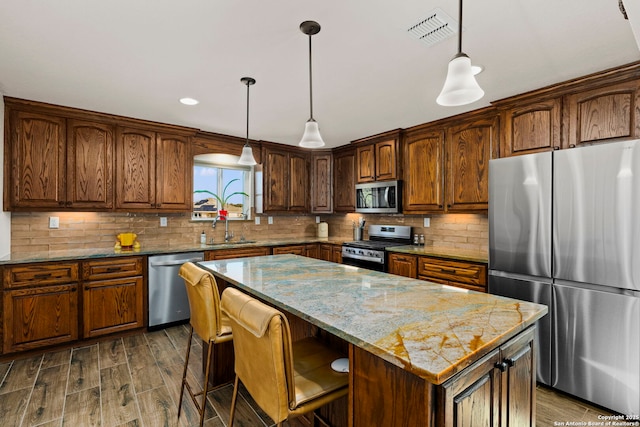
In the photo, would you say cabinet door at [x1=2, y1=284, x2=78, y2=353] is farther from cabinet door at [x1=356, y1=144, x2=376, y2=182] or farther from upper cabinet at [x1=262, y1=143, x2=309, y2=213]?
cabinet door at [x1=356, y1=144, x2=376, y2=182]

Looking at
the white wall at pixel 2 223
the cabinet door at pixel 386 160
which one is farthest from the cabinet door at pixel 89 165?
the cabinet door at pixel 386 160

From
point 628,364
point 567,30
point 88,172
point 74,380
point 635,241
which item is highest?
point 567,30

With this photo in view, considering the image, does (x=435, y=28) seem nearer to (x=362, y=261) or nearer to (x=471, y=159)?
(x=471, y=159)

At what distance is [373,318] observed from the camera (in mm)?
1245

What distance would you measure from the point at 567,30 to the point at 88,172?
4177mm

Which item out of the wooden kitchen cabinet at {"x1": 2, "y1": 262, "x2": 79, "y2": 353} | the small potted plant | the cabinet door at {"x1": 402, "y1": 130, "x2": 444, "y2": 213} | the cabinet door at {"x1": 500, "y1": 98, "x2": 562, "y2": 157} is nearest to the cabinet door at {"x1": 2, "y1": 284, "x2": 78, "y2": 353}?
the wooden kitchen cabinet at {"x1": 2, "y1": 262, "x2": 79, "y2": 353}

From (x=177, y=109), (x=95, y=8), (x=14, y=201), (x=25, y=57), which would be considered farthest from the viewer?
(x=177, y=109)

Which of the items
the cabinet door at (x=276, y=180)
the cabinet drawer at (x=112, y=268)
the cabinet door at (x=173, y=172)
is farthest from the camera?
the cabinet door at (x=276, y=180)

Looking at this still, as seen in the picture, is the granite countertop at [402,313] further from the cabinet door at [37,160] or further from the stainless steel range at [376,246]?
the cabinet door at [37,160]

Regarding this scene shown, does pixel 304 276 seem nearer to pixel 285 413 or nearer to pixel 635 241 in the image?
pixel 285 413

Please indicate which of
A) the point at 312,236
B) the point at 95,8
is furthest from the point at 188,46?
the point at 312,236

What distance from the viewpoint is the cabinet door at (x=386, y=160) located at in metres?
4.05

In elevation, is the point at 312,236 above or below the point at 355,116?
below

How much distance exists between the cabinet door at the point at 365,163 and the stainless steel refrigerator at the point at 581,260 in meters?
1.98
